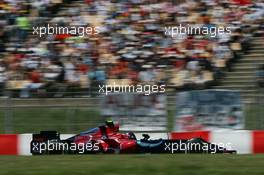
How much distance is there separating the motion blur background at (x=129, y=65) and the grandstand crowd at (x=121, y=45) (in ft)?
0.08

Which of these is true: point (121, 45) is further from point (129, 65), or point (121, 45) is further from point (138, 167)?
point (138, 167)

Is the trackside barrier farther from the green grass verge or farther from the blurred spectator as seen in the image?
the green grass verge

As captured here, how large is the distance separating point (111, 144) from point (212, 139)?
173 centimetres

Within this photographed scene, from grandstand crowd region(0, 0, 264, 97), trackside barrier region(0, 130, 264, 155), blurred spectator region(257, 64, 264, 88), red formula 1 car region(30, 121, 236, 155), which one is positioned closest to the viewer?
red formula 1 car region(30, 121, 236, 155)

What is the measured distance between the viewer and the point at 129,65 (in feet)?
43.7

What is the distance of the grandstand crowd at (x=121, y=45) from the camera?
1270 cm

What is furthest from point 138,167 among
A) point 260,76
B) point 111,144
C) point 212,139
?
point 260,76

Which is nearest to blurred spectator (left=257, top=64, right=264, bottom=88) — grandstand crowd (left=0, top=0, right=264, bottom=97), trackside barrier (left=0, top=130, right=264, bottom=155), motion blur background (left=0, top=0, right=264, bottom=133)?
motion blur background (left=0, top=0, right=264, bottom=133)

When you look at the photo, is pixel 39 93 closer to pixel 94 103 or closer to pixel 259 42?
pixel 94 103

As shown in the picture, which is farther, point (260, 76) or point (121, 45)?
point (121, 45)

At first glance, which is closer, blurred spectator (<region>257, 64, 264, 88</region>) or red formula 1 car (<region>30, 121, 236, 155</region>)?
red formula 1 car (<region>30, 121, 236, 155</region>)

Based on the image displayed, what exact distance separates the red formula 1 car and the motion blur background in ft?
1.30

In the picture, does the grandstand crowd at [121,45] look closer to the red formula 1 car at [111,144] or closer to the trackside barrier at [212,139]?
the trackside barrier at [212,139]

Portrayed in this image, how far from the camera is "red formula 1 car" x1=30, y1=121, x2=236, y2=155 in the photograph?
10.1 meters
